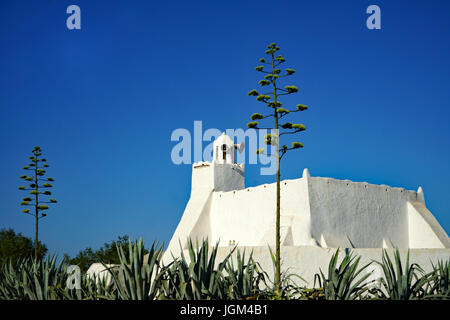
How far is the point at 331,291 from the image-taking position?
7.50 meters

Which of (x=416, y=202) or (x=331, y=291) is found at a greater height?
(x=416, y=202)

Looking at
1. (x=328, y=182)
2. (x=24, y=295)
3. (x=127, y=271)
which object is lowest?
(x=24, y=295)

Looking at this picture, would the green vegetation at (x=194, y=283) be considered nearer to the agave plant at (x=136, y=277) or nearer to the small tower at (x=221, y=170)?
the agave plant at (x=136, y=277)

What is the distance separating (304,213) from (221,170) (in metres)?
7.04

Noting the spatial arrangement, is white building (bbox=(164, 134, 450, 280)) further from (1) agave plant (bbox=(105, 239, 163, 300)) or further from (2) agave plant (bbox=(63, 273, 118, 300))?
(1) agave plant (bbox=(105, 239, 163, 300))

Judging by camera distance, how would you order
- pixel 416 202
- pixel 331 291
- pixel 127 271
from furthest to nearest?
pixel 416 202 < pixel 331 291 < pixel 127 271

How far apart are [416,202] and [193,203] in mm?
11598

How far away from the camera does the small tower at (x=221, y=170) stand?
25531mm

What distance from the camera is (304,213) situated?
65.3 ft

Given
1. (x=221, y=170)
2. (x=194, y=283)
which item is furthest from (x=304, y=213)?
(x=194, y=283)

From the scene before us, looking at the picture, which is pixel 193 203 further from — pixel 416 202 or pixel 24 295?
pixel 24 295

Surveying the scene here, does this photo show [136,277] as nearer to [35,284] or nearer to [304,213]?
[35,284]
